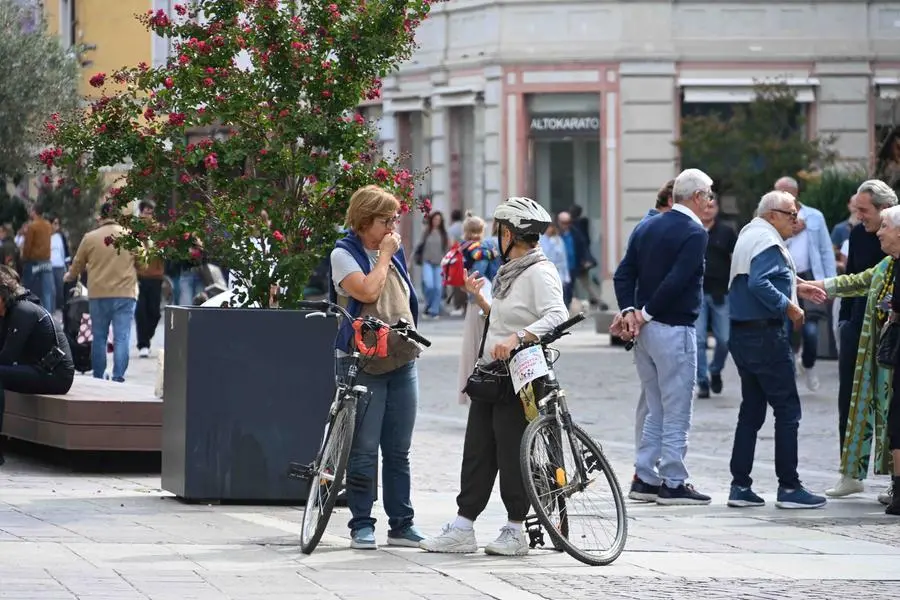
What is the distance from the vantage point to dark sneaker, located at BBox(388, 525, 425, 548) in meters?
10.3

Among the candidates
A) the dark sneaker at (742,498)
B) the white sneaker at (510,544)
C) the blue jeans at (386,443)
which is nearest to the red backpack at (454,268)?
the dark sneaker at (742,498)

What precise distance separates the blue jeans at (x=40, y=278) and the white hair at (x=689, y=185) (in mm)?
18488

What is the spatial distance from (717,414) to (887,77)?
2088 cm

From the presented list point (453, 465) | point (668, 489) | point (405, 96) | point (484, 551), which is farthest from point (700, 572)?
point (405, 96)

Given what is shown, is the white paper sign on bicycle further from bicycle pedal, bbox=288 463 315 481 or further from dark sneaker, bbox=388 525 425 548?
bicycle pedal, bbox=288 463 315 481

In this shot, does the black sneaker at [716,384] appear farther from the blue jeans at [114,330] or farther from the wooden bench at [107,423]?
the wooden bench at [107,423]

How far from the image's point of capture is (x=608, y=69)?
1473 inches

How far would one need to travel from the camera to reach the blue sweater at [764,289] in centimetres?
1214

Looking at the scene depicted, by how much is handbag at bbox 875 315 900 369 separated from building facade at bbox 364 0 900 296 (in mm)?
24965

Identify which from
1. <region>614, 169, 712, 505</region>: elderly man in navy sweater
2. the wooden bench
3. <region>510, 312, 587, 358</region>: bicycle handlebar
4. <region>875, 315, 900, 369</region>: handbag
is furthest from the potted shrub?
<region>875, 315, 900, 369</region>: handbag

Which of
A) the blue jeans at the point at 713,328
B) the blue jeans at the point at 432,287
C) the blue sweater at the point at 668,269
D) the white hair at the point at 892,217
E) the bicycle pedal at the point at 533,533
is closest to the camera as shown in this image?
the bicycle pedal at the point at 533,533

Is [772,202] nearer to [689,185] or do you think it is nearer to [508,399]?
[689,185]

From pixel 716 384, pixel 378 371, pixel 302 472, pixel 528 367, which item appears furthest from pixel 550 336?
pixel 716 384

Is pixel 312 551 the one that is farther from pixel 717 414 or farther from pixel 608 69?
pixel 608 69
